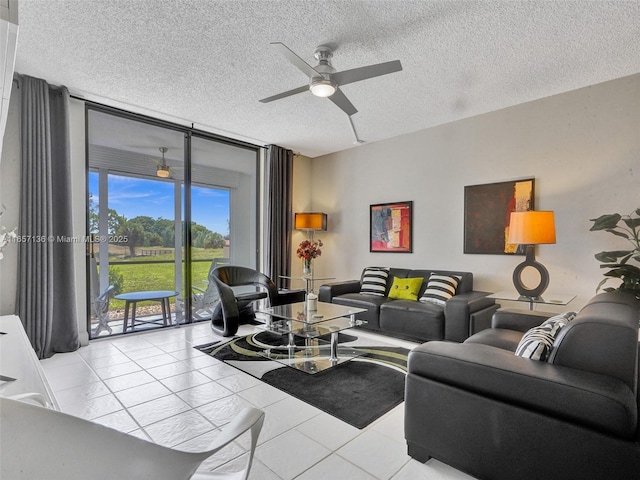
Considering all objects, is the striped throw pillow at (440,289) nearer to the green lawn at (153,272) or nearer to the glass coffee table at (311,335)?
the glass coffee table at (311,335)

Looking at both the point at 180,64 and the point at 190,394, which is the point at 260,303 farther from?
the point at 180,64

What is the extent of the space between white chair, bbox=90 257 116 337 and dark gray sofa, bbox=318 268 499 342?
113 inches

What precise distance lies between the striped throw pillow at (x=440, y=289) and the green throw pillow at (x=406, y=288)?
141 mm

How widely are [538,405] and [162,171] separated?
4.75 m

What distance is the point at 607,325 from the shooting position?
1.34 m

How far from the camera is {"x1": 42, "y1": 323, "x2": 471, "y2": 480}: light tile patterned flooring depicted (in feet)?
5.64

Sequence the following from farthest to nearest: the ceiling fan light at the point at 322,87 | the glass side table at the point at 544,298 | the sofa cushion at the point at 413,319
Result: the sofa cushion at the point at 413,319
the glass side table at the point at 544,298
the ceiling fan light at the point at 322,87

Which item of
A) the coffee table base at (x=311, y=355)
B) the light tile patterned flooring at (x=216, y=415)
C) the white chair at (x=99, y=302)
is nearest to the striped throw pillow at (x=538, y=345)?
the light tile patterned flooring at (x=216, y=415)

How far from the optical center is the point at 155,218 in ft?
14.5

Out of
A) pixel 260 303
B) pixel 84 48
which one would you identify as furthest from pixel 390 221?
pixel 84 48

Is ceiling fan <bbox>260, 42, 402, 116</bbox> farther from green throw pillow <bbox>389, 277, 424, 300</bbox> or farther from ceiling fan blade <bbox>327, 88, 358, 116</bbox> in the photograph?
green throw pillow <bbox>389, 277, 424, 300</bbox>

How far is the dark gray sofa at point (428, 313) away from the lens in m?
3.44

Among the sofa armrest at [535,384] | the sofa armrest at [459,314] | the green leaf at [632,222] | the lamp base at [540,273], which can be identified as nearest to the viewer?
the sofa armrest at [535,384]

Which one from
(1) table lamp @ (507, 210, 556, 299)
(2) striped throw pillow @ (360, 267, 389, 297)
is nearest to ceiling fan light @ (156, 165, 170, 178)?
(2) striped throw pillow @ (360, 267, 389, 297)
